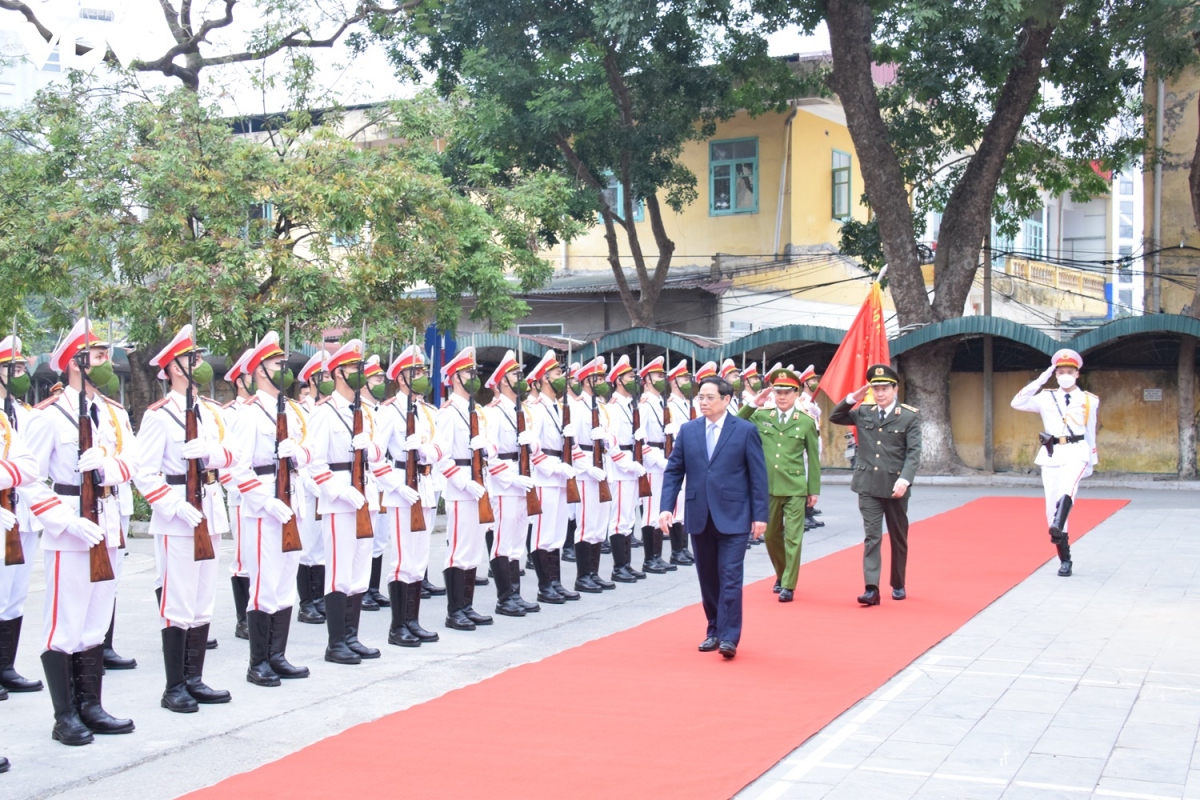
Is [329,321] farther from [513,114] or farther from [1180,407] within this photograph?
[1180,407]

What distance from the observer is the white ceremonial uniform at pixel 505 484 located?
902cm

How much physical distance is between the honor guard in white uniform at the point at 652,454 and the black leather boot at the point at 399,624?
3.70 m

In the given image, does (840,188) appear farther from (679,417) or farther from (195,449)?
(195,449)

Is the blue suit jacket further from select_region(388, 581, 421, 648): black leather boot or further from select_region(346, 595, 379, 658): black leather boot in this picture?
select_region(346, 595, 379, 658): black leather boot

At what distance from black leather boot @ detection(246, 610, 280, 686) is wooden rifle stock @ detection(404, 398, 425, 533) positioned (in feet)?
4.22

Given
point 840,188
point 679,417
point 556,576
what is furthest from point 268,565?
point 840,188

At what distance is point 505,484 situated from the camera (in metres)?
9.07

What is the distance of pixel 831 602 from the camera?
9.72 meters

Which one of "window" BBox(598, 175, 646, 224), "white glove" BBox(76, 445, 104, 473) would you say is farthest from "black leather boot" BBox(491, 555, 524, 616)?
"window" BBox(598, 175, 646, 224)

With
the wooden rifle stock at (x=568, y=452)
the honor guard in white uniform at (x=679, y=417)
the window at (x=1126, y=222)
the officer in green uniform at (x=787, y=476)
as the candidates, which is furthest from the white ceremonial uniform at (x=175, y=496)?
the window at (x=1126, y=222)

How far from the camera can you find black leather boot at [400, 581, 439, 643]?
811 centimetres

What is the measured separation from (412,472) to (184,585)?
6.96 ft

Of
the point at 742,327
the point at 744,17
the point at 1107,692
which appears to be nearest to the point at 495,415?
the point at 1107,692

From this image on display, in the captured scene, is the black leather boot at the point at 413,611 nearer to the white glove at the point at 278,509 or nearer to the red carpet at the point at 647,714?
the red carpet at the point at 647,714
